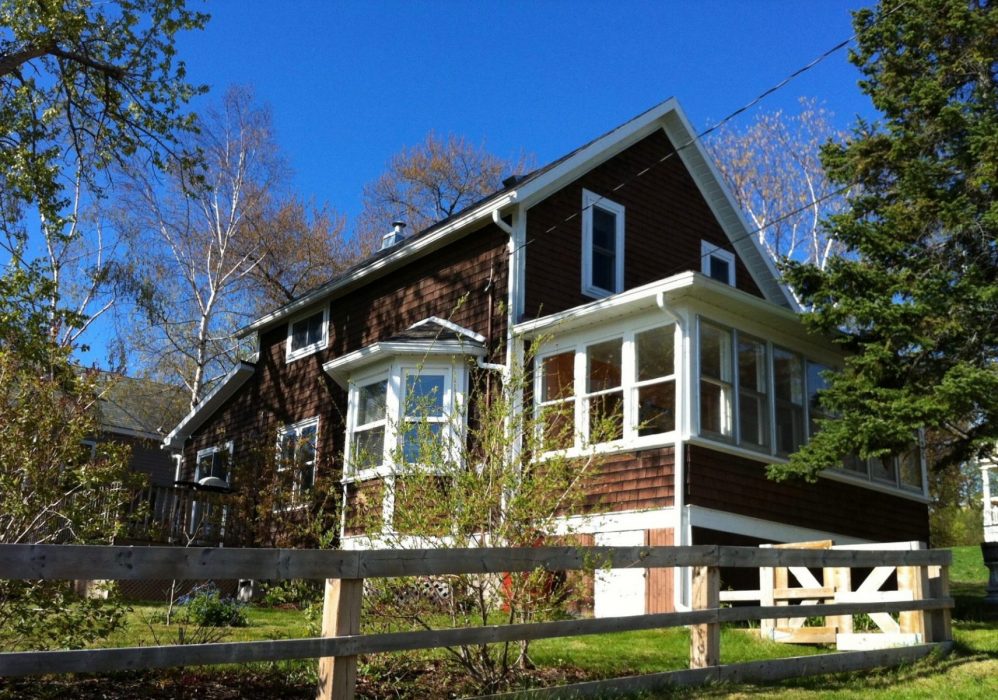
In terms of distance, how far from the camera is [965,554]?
2347 cm

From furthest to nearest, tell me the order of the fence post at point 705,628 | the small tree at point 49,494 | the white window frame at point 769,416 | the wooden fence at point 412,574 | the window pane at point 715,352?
the window pane at point 715,352 → the white window frame at point 769,416 → the fence post at point 705,628 → the small tree at point 49,494 → the wooden fence at point 412,574

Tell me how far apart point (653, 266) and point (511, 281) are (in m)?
3.37

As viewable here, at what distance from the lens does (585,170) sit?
1608 cm

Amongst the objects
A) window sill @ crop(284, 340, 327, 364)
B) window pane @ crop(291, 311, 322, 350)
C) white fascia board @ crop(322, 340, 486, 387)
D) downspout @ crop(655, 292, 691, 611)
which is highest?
window pane @ crop(291, 311, 322, 350)

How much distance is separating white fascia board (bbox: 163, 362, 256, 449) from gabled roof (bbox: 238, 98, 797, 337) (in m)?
0.93

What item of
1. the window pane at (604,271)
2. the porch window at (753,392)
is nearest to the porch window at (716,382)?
the porch window at (753,392)

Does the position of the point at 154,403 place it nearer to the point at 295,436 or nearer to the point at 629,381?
the point at 295,436

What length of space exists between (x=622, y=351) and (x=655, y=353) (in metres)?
0.45

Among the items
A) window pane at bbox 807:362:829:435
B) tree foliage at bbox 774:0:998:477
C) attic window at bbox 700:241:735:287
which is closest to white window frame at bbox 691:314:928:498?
window pane at bbox 807:362:829:435

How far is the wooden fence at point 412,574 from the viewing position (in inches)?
175

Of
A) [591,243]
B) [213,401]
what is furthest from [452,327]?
[213,401]

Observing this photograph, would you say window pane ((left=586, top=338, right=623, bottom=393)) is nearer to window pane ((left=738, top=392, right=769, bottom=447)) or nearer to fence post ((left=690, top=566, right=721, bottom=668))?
window pane ((left=738, top=392, right=769, bottom=447))

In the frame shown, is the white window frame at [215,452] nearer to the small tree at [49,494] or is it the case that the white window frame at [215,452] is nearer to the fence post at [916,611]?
the small tree at [49,494]

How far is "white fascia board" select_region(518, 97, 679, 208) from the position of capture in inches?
590
